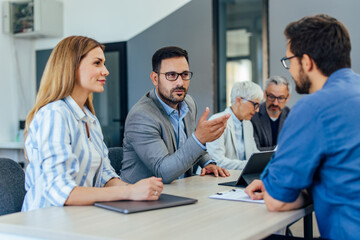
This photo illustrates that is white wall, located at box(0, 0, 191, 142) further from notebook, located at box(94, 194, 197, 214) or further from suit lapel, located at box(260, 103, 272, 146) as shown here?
notebook, located at box(94, 194, 197, 214)

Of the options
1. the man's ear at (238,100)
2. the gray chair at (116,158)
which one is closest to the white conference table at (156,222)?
the gray chair at (116,158)

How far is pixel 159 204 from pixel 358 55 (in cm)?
356

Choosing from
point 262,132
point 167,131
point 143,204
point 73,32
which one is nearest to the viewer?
→ point 143,204

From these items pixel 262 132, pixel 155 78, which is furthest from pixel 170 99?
pixel 262 132

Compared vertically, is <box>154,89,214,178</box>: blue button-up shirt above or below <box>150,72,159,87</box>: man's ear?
below

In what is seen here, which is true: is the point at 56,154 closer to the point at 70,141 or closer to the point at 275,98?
the point at 70,141

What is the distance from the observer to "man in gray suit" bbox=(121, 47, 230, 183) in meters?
1.96

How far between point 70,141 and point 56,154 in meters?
0.12

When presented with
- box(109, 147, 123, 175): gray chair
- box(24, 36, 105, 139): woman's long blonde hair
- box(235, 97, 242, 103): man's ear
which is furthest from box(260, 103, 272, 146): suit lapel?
box(24, 36, 105, 139): woman's long blonde hair

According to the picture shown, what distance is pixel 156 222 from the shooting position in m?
1.26

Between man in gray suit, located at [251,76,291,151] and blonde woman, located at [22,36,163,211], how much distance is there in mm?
1726

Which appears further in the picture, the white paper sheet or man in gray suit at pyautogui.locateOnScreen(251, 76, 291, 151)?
man in gray suit at pyautogui.locateOnScreen(251, 76, 291, 151)

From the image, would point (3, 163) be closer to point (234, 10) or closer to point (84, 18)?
point (234, 10)

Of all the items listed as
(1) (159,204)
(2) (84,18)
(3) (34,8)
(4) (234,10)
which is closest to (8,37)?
(3) (34,8)
